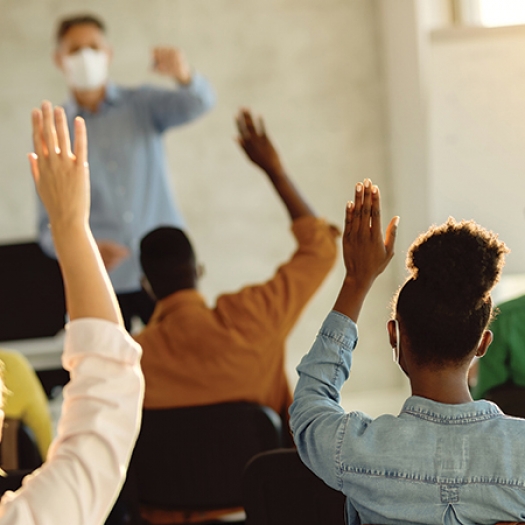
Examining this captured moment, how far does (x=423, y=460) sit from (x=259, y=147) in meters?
1.35

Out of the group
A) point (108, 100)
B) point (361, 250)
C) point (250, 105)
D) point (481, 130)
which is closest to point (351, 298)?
point (361, 250)

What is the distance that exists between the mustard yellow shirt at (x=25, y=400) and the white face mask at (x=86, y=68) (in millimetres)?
1629

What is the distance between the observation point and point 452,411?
39.8 inches

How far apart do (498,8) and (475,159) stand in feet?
4.55

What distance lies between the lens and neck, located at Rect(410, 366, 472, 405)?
1.04 metres

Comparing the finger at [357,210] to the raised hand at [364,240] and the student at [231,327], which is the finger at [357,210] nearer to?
the raised hand at [364,240]

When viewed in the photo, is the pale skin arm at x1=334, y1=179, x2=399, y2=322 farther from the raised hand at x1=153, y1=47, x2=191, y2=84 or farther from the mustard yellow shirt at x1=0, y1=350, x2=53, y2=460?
the raised hand at x1=153, y1=47, x2=191, y2=84

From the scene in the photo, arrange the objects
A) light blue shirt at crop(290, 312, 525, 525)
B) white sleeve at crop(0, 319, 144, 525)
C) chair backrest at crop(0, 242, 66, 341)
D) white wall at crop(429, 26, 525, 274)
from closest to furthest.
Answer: white sleeve at crop(0, 319, 144, 525), light blue shirt at crop(290, 312, 525, 525), white wall at crop(429, 26, 525, 274), chair backrest at crop(0, 242, 66, 341)

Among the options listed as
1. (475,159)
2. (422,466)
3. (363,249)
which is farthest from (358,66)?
(422,466)

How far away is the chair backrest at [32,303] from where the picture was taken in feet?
12.8

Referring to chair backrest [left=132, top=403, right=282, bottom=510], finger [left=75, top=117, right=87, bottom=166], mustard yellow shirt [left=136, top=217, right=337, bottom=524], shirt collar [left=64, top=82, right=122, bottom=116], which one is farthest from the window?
finger [left=75, top=117, right=87, bottom=166]

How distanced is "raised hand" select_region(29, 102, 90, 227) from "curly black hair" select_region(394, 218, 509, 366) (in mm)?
472

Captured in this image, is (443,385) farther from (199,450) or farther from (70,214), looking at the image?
(199,450)

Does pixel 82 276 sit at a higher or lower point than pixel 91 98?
lower
